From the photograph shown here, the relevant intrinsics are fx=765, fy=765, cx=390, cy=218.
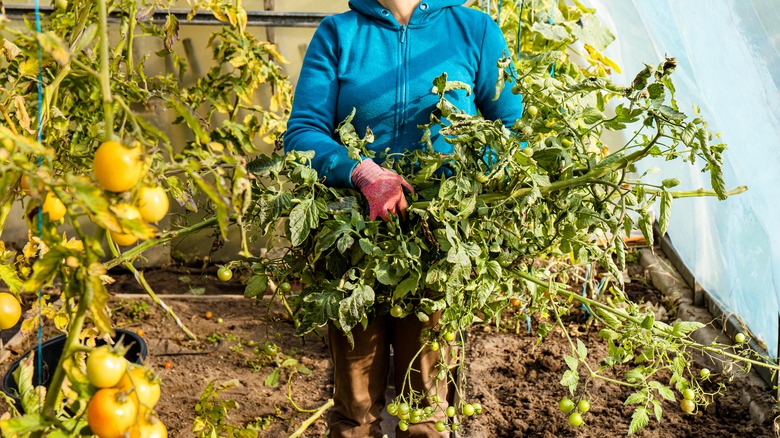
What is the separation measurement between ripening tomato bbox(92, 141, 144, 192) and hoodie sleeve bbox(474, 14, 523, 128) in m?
1.13

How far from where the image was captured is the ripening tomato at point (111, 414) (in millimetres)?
712

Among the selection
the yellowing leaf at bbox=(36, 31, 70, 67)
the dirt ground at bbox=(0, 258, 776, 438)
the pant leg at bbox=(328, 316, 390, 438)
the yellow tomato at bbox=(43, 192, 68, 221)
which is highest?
the yellowing leaf at bbox=(36, 31, 70, 67)

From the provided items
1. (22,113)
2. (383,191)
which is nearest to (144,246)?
(22,113)

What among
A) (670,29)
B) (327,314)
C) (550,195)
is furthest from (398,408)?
(670,29)

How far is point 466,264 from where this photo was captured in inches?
51.6

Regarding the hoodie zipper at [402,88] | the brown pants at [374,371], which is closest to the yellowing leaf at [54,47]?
the hoodie zipper at [402,88]

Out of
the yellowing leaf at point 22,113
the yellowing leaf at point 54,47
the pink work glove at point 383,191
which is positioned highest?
the yellowing leaf at point 54,47

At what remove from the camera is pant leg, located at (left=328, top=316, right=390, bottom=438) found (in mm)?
1776

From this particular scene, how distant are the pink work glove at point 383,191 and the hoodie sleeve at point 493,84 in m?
0.38

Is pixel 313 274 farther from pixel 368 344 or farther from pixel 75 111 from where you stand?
pixel 75 111

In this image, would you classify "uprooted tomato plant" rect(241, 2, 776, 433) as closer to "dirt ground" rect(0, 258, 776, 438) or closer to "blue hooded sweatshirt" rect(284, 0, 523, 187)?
"blue hooded sweatshirt" rect(284, 0, 523, 187)

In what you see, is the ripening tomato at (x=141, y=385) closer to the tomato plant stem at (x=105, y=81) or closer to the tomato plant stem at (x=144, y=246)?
the tomato plant stem at (x=105, y=81)

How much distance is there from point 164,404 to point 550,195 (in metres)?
1.49

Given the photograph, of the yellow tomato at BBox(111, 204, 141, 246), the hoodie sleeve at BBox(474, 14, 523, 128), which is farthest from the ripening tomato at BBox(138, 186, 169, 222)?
the hoodie sleeve at BBox(474, 14, 523, 128)
